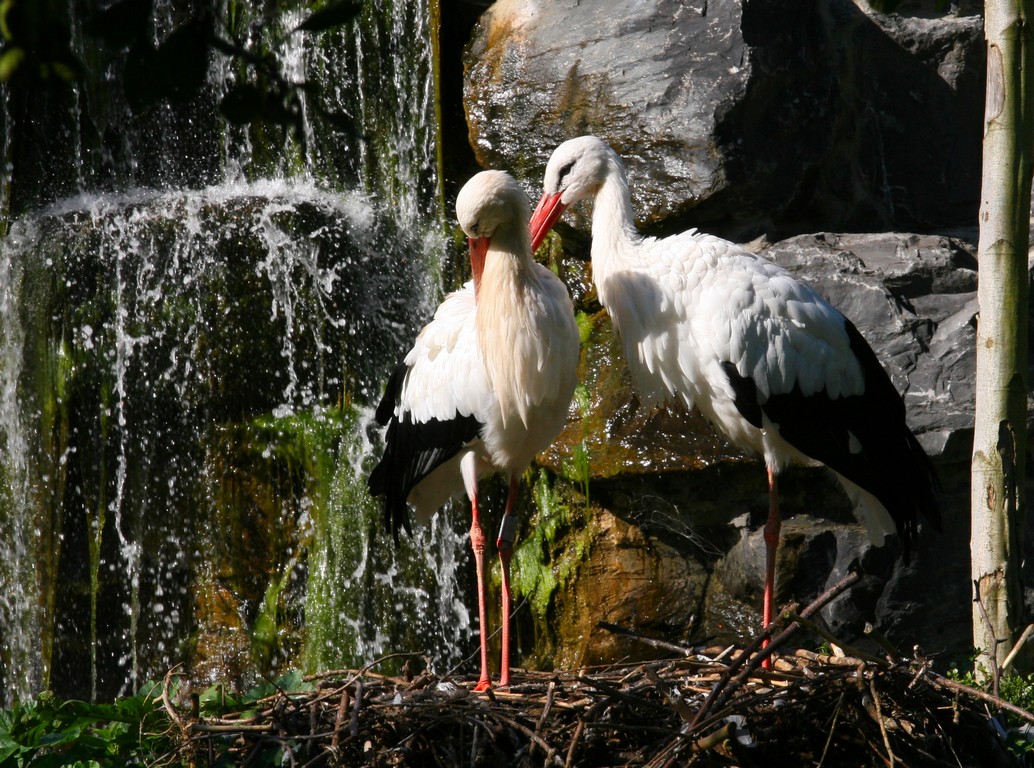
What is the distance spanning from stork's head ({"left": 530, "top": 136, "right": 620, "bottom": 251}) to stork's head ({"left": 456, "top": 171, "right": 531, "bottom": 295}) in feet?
1.19

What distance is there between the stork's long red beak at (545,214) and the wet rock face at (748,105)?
1.15 meters

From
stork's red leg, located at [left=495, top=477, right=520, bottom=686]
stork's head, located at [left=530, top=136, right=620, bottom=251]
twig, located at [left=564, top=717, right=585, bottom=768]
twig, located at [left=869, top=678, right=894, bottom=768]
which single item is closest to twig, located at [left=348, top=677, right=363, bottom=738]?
twig, located at [left=564, top=717, right=585, bottom=768]

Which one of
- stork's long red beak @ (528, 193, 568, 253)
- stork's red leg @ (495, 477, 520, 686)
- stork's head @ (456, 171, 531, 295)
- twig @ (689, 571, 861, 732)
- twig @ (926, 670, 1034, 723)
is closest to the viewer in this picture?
twig @ (689, 571, 861, 732)

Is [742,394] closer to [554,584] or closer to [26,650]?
[554,584]

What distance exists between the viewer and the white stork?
4043 millimetres

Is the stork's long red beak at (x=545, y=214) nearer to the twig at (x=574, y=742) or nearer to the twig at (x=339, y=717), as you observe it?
the twig at (x=339, y=717)

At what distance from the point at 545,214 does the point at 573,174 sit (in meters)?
0.22

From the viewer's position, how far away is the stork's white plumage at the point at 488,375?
4.00 m

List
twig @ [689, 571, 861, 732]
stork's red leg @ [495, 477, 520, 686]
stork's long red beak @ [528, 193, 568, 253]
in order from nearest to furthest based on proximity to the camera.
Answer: twig @ [689, 571, 861, 732]
stork's red leg @ [495, 477, 520, 686]
stork's long red beak @ [528, 193, 568, 253]

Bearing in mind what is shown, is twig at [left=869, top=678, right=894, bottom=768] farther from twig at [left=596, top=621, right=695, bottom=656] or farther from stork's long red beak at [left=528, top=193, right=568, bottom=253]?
stork's long red beak at [left=528, top=193, right=568, bottom=253]

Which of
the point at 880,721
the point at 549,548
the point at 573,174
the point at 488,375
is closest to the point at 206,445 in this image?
the point at 549,548

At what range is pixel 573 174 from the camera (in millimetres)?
4516

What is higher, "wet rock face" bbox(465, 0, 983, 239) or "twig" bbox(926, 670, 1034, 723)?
"wet rock face" bbox(465, 0, 983, 239)

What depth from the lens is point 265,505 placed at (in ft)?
20.2
